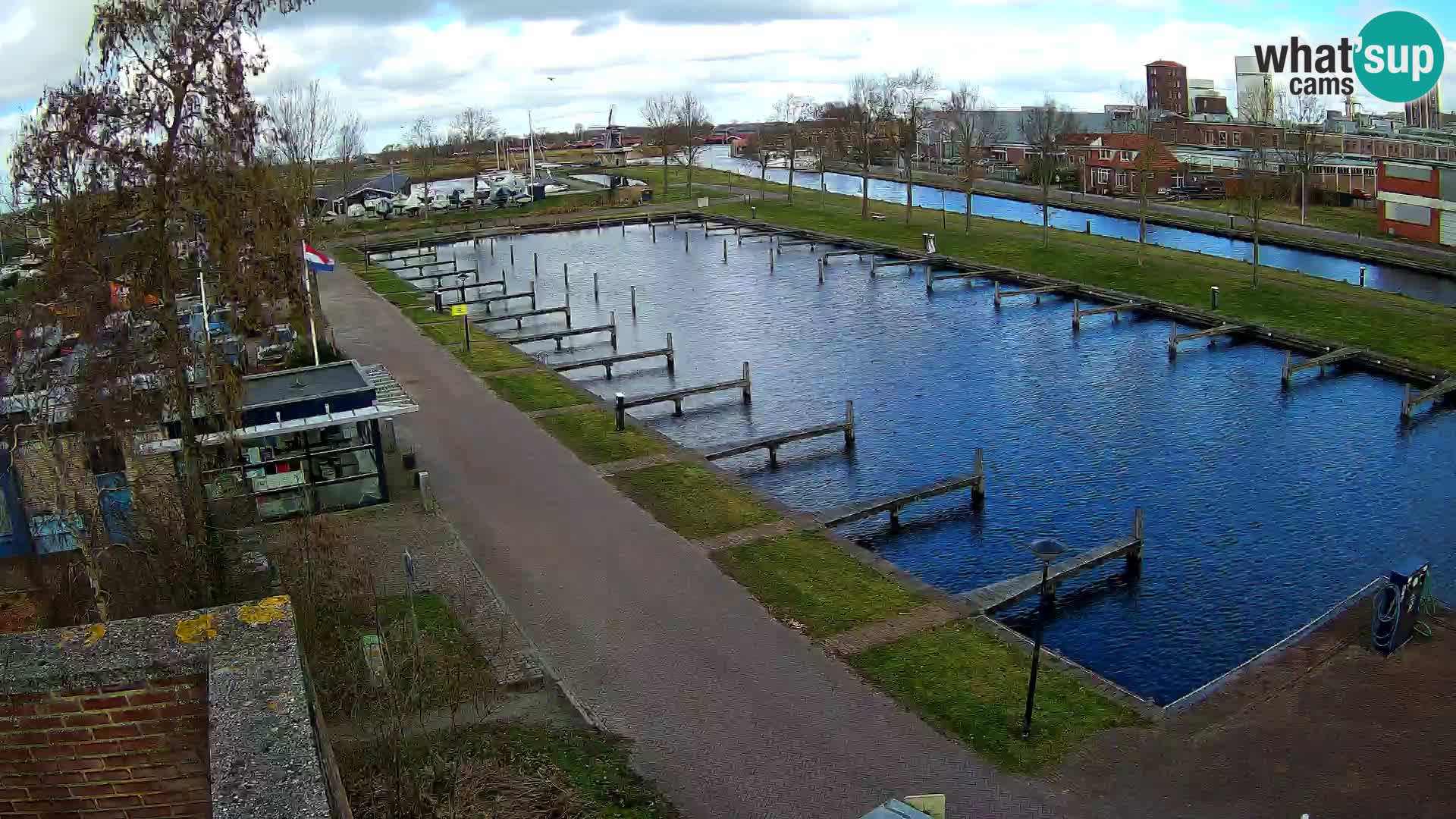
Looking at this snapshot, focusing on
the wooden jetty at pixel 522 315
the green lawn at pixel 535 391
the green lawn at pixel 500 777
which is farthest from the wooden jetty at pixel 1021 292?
the green lawn at pixel 500 777

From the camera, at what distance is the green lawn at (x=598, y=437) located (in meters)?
31.0

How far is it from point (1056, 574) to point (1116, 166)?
6986 centimetres

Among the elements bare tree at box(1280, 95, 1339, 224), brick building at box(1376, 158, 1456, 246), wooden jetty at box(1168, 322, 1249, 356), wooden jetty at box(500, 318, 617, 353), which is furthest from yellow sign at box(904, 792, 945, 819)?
bare tree at box(1280, 95, 1339, 224)

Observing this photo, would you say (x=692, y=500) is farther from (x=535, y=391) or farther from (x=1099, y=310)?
(x=1099, y=310)

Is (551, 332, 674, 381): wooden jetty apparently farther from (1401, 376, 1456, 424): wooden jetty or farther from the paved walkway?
(1401, 376, 1456, 424): wooden jetty

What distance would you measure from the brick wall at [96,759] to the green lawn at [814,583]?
1421 cm

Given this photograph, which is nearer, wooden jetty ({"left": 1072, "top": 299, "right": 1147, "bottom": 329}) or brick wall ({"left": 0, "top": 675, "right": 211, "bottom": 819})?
brick wall ({"left": 0, "top": 675, "right": 211, "bottom": 819})

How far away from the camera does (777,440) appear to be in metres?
31.9

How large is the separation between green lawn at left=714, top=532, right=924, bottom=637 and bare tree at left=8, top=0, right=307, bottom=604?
9228 millimetres

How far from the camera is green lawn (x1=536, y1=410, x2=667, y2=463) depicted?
31.0 meters

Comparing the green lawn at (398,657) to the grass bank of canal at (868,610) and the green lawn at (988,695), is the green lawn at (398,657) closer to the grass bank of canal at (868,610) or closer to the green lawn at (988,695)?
the grass bank of canal at (868,610)

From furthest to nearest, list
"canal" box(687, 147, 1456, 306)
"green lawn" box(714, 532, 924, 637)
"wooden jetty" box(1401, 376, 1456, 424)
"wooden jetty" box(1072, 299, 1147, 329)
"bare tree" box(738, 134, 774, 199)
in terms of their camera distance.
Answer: "bare tree" box(738, 134, 774, 199), "canal" box(687, 147, 1456, 306), "wooden jetty" box(1072, 299, 1147, 329), "wooden jetty" box(1401, 376, 1456, 424), "green lawn" box(714, 532, 924, 637)

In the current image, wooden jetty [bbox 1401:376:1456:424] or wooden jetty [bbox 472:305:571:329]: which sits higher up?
wooden jetty [bbox 472:305:571:329]

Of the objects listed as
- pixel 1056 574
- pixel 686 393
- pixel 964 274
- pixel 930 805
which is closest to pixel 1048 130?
pixel 964 274
